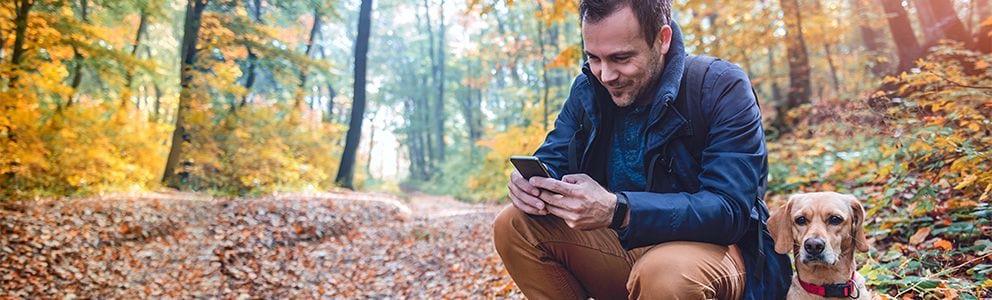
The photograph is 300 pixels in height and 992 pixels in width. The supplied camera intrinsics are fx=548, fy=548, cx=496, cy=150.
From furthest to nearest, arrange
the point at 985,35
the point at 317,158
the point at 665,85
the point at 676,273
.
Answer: the point at 317,158, the point at 985,35, the point at 665,85, the point at 676,273

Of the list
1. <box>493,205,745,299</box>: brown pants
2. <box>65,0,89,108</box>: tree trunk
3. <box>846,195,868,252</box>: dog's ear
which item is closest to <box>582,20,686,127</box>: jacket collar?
<box>493,205,745,299</box>: brown pants

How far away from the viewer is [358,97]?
15062 millimetres

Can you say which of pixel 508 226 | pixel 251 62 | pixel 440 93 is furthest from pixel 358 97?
pixel 440 93

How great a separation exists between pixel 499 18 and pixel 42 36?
20.4 meters

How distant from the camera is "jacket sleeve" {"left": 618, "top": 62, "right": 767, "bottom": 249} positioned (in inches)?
73.0

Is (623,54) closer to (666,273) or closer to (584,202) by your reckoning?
(584,202)

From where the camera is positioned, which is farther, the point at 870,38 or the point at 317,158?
the point at 317,158

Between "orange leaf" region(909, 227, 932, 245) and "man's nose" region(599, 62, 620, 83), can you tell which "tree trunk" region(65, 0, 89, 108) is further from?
"orange leaf" region(909, 227, 932, 245)

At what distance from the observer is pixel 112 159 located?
9320 millimetres

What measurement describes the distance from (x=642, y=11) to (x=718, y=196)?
743 millimetres

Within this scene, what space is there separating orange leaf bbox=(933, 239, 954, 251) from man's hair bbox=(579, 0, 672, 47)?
230cm

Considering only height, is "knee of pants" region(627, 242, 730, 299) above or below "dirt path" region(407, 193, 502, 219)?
above

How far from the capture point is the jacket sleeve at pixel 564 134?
2.48m

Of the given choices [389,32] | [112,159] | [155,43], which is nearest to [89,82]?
[155,43]
